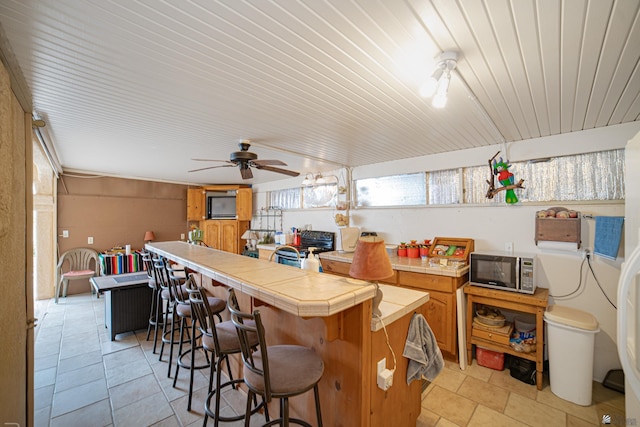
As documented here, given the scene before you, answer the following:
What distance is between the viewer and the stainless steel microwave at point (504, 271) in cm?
237

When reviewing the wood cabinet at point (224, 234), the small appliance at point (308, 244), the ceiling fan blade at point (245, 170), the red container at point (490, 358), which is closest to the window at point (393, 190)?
the small appliance at point (308, 244)

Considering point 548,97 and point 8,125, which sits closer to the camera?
point 8,125

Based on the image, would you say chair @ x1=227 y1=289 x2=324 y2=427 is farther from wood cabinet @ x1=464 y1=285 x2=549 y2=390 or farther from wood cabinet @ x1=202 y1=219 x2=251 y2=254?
wood cabinet @ x1=202 y1=219 x2=251 y2=254

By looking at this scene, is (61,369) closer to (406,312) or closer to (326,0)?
(406,312)

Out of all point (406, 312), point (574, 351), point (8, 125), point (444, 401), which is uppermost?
point (8, 125)

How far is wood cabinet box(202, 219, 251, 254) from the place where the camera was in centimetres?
615

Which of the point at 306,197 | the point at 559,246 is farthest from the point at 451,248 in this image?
the point at 306,197

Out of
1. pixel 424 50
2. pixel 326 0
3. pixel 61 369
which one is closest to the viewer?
pixel 326 0

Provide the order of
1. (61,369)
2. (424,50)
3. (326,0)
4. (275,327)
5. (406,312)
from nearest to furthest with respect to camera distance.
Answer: (326,0)
(424,50)
(406,312)
(275,327)
(61,369)

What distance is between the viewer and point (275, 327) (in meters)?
1.81

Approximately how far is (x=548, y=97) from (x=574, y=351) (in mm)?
1985

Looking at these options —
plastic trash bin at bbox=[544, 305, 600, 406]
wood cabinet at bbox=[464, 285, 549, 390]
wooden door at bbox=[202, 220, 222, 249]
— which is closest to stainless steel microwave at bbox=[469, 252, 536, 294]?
wood cabinet at bbox=[464, 285, 549, 390]

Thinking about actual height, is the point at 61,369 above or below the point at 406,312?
below

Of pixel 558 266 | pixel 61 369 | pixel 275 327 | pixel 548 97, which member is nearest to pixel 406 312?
pixel 275 327
